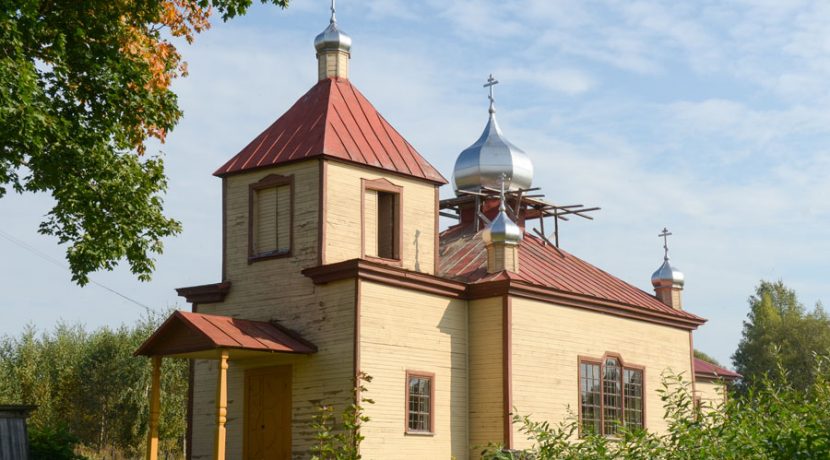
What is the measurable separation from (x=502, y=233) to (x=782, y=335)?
31884mm

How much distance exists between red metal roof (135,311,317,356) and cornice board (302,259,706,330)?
4.07 ft

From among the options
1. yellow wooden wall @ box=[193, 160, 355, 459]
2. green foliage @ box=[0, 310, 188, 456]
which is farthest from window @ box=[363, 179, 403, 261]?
green foliage @ box=[0, 310, 188, 456]

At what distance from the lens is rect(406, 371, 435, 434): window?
19578 mm

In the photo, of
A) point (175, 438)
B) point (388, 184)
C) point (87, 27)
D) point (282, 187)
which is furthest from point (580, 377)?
point (175, 438)

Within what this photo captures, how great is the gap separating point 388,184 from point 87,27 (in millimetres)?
6520

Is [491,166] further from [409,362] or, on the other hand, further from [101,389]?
[101,389]

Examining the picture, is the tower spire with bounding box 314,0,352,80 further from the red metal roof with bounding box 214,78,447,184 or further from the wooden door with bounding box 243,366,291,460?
the wooden door with bounding box 243,366,291,460

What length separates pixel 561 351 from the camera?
856 inches

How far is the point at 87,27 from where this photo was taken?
16672mm

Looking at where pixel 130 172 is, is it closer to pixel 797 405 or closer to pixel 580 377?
pixel 580 377

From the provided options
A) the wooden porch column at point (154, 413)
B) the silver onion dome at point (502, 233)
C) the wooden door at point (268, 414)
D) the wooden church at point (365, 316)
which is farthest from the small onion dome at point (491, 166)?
the wooden porch column at point (154, 413)

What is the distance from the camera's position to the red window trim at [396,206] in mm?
20328

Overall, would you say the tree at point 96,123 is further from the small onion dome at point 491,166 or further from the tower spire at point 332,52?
the small onion dome at point 491,166

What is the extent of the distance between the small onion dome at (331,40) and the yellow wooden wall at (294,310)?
341 centimetres
